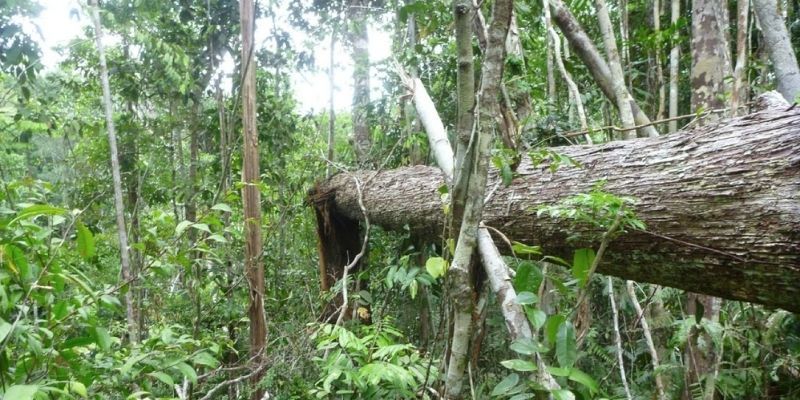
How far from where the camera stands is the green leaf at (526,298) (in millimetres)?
1216

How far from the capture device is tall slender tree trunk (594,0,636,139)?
3.06 metres

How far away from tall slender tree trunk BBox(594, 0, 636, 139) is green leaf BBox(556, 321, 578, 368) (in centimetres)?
202

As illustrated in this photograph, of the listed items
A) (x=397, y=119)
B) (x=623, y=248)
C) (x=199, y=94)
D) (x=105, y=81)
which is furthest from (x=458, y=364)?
(x=199, y=94)

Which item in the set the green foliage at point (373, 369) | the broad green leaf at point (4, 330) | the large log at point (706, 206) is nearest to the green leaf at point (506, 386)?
the green foliage at point (373, 369)

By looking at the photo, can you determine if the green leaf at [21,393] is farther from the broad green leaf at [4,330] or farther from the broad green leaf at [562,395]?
the broad green leaf at [562,395]

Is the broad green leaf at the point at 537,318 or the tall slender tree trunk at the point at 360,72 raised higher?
the tall slender tree trunk at the point at 360,72

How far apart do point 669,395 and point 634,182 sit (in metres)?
1.54

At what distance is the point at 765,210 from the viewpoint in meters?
1.53

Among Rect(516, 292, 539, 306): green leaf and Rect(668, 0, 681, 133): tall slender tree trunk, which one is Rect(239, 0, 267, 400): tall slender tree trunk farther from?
Rect(668, 0, 681, 133): tall slender tree trunk

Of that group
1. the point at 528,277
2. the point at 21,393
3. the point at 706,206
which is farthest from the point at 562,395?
the point at 21,393

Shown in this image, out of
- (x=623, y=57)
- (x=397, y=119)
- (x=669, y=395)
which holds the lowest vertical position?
(x=669, y=395)

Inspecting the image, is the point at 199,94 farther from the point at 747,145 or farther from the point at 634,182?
the point at 747,145

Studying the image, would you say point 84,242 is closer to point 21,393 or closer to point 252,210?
point 21,393

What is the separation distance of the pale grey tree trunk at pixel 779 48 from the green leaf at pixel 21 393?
3.15 m
